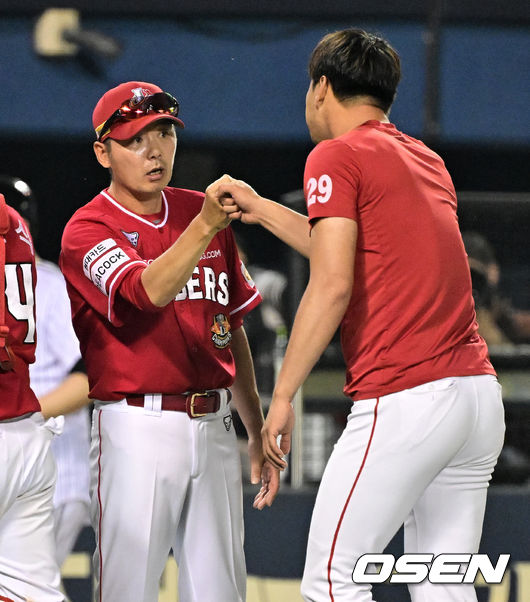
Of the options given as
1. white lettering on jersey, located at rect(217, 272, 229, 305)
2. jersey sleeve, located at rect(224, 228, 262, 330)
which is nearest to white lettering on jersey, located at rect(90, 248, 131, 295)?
white lettering on jersey, located at rect(217, 272, 229, 305)

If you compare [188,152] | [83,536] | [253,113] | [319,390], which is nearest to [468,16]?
[253,113]

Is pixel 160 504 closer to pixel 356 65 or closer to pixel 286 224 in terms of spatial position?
pixel 286 224

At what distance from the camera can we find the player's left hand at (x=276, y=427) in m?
2.82

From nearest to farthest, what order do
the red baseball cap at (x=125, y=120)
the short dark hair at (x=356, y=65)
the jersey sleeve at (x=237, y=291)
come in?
1. the short dark hair at (x=356, y=65)
2. the red baseball cap at (x=125, y=120)
3. the jersey sleeve at (x=237, y=291)

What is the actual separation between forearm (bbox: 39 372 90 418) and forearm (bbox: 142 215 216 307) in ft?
2.61

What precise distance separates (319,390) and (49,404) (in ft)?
6.30

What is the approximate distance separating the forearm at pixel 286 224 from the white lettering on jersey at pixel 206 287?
0.26 meters

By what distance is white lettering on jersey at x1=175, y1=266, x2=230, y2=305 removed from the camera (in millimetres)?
3258

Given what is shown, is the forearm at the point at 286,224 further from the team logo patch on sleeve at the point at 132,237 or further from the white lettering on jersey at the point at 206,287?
the team logo patch on sleeve at the point at 132,237

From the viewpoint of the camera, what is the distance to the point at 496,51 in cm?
771

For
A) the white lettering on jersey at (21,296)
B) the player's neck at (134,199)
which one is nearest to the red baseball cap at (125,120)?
the player's neck at (134,199)

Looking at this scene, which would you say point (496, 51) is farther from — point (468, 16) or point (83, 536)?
point (83, 536)

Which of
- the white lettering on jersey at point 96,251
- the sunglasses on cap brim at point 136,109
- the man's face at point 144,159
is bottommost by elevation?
the white lettering on jersey at point 96,251

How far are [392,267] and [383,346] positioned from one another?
19 cm
